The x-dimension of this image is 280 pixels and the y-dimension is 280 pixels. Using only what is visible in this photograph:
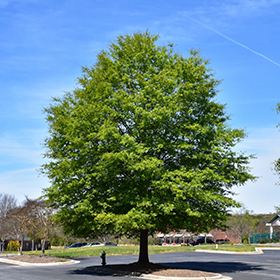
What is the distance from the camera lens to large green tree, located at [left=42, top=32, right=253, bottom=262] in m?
18.6

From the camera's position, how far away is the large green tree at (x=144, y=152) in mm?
18594

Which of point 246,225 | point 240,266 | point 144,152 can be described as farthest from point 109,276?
point 246,225

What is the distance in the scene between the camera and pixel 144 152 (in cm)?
1900

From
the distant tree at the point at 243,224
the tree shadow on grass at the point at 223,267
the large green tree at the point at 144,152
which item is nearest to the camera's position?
the large green tree at the point at 144,152

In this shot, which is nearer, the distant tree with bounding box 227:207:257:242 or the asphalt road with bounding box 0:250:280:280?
the asphalt road with bounding box 0:250:280:280

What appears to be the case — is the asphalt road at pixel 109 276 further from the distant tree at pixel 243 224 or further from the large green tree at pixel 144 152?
the distant tree at pixel 243 224

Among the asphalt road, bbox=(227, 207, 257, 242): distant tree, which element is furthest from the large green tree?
bbox=(227, 207, 257, 242): distant tree

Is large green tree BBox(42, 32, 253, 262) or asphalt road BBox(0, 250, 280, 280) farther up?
large green tree BBox(42, 32, 253, 262)

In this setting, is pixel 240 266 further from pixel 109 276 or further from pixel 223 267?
pixel 109 276

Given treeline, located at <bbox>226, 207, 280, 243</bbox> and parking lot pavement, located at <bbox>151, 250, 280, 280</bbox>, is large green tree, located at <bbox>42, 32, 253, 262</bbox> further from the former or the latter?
treeline, located at <bbox>226, 207, 280, 243</bbox>

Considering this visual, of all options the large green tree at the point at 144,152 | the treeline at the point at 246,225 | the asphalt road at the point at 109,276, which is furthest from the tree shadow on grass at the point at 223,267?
the treeline at the point at 246,225

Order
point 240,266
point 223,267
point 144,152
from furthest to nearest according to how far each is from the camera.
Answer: point 240,266 < point 223,267 < point 144,152

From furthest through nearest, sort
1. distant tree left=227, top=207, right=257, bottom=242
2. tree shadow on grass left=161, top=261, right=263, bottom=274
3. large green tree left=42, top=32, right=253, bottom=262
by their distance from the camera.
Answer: distant tree left=227, top=207, right=257, bottom=242
tree shadow on grass left=161, top=261, right=263, bottom=274
large green tree left=42, top=32, right=253, bottom=262

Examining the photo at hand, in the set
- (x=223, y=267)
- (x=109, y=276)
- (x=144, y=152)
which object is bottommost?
(x=223, y=267)
